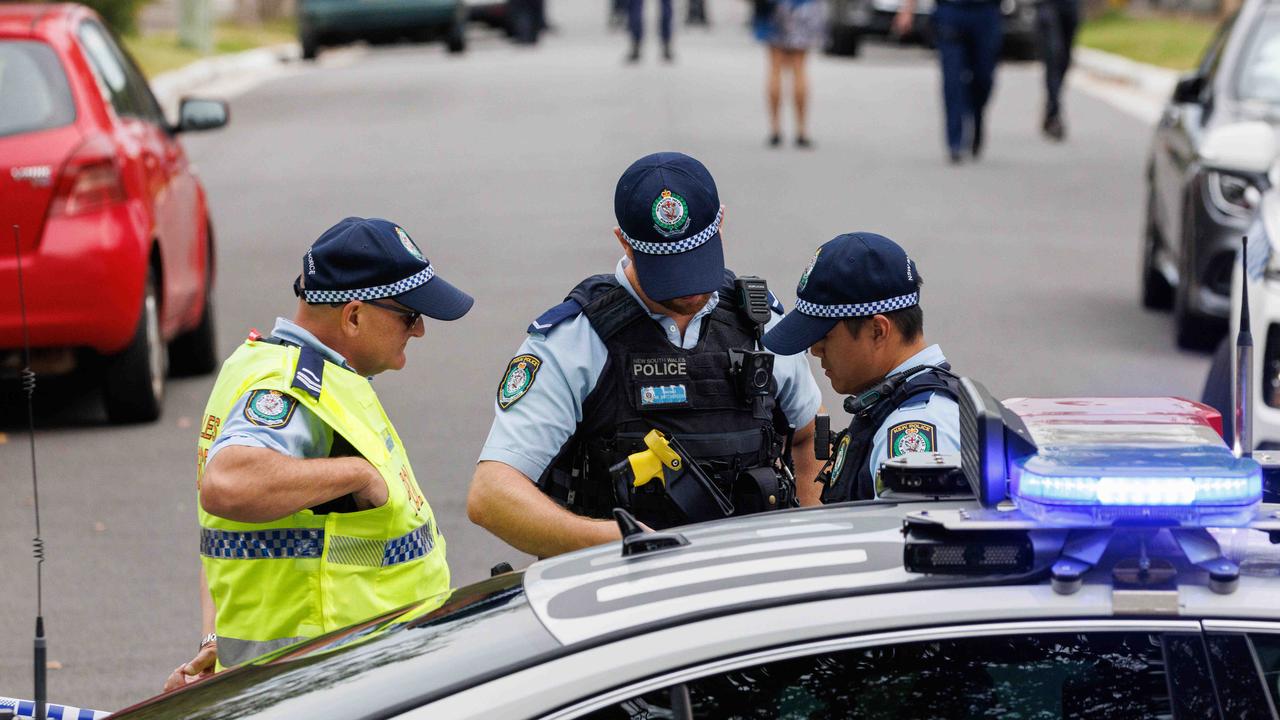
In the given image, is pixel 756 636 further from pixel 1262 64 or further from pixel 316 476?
pixel 1262 64

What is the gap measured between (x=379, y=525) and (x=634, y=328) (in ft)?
2.29

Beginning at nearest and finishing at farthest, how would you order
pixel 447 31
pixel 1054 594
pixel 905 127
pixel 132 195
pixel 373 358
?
1. pixel 1054 594
2. pixel 373 358
3. pixel 132 195
4. pixel 905 127
5. pixel 447 31

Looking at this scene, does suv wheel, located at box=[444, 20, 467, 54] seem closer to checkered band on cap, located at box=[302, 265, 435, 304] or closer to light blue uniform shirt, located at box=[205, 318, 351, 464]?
checkered band on cap, located at box=[302, 265, 435, 304]

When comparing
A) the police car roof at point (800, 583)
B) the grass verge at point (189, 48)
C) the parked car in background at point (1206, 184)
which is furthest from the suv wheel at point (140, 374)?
the grass verge at point (189, 48)

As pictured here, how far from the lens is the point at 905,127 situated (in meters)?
19.0

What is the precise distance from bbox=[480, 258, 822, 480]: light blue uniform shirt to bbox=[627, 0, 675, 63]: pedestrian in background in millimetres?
20842

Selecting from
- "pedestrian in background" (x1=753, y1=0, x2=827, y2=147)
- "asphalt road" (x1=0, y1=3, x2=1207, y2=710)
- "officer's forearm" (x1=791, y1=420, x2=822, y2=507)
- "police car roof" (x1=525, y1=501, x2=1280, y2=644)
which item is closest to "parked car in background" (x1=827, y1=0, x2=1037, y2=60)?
"asphalt road" (x1=0, y1=3, x2=1207, y2=710)

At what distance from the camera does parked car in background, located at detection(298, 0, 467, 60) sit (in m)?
25.7

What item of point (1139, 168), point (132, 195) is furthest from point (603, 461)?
point (1139, 168)

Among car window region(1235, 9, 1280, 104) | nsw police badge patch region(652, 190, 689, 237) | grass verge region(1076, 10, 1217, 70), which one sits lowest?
grass verge region(1076, 10, 1217, 70)

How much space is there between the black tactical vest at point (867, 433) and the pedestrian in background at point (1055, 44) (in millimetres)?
14542

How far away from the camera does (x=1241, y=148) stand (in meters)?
9.30

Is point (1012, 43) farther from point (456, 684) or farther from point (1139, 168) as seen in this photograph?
point (456, 684)

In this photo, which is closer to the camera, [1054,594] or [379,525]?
[1054,594]
